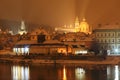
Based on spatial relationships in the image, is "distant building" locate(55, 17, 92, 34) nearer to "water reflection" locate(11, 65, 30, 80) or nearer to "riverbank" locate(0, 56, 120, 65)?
"riverbank" locate(0, 56, 120, 65)

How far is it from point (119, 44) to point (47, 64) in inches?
646

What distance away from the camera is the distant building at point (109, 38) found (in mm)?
72812

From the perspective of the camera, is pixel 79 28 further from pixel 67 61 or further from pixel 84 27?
pixel 67 61

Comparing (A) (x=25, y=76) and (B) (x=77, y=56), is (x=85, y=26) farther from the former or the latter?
(A) (x=25, y=76)

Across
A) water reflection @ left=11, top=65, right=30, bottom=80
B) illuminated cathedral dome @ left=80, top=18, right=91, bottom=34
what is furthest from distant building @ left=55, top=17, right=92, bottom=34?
water reflection @ left=11, top=65, right=30, bottom=80

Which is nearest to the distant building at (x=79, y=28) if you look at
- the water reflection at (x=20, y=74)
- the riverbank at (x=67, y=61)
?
the riverbank at (x=67, y=61)

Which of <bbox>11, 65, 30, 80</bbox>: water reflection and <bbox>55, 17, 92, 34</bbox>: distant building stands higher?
<bbox>55, 17, 92, 34</bbox>: distant building

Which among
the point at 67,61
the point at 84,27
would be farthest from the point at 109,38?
the point at 84,27

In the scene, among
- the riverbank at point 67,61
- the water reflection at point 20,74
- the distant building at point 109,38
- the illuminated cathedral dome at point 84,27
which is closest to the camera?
the water reflection at point 20,74

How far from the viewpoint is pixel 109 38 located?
7331 cm

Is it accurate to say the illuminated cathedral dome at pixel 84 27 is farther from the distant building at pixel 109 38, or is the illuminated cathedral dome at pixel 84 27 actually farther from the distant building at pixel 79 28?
the distant building at pixel 109 38

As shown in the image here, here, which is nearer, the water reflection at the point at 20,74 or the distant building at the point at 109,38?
the water reflection at the point at 20,74

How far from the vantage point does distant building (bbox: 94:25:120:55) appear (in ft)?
239

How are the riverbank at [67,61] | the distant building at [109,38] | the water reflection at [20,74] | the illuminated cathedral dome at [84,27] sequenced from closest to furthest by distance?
1. the water reflection at [20,74]
2. the riverbank at [67,61]
3. the distant building at [109,38]
4. the illuminated cathedral dome at [84,27]
